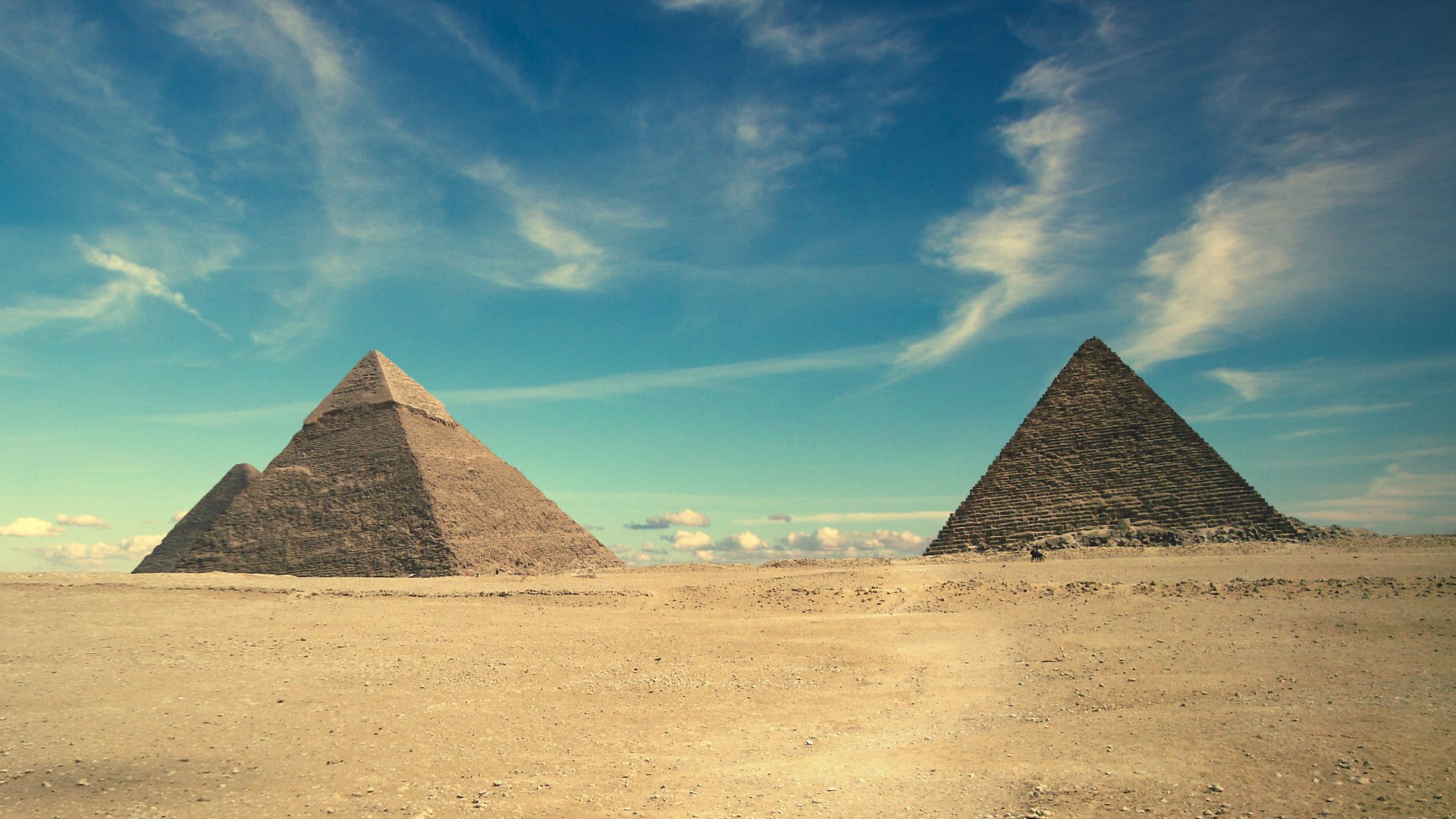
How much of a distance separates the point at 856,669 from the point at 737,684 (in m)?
1.68

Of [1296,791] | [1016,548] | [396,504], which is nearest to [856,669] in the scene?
[1296,791]

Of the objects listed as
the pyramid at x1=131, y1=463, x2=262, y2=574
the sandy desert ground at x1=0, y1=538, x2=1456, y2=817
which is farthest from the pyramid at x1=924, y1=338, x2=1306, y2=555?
the pyramid at x1=131, y1=463, x2=262, y2=574

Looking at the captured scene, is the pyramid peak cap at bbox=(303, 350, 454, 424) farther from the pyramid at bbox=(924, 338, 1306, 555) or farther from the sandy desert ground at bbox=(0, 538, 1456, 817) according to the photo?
the pyramid at bbox=(924, 338, 1306, 555)

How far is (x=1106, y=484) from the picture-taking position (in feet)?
108

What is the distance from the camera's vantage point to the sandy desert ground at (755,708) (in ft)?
18.0

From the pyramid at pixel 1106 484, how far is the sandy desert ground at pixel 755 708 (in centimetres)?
1654

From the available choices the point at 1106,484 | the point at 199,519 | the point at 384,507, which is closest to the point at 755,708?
the point at 1106,484

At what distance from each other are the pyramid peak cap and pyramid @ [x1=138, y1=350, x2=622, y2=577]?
0.08m

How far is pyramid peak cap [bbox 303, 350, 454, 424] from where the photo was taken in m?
41.9

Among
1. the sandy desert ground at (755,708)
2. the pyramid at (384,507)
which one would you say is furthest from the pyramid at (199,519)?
the sandy desert ground at (755,708)

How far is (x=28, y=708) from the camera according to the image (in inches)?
306

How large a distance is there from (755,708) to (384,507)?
33.2 metres

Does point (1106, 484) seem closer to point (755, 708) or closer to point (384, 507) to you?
point (755, 708)

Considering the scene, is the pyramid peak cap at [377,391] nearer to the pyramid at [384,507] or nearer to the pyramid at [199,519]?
the pyramid at [384,507]
